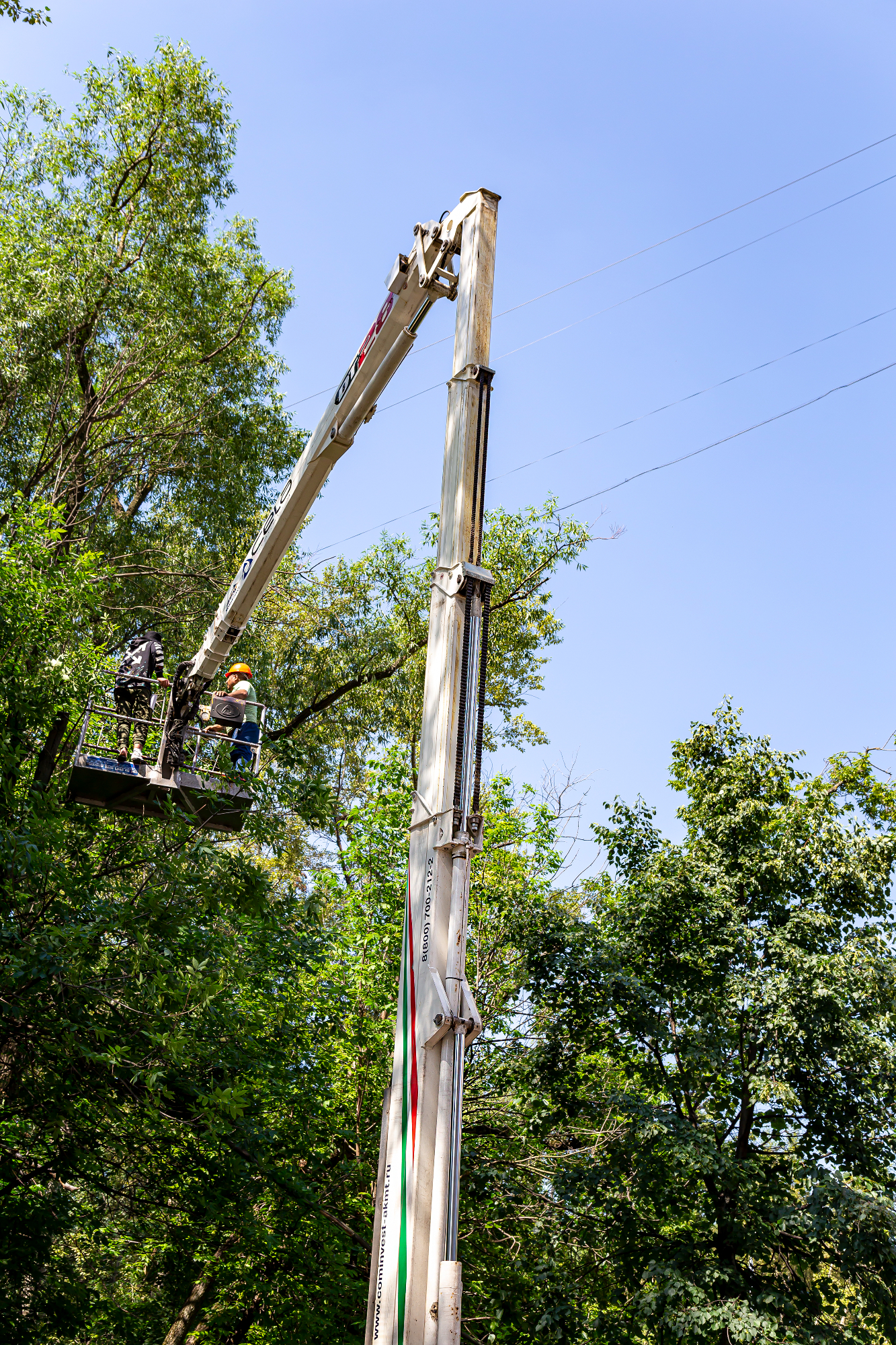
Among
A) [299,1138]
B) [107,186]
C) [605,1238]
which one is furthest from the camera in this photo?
[107,186]

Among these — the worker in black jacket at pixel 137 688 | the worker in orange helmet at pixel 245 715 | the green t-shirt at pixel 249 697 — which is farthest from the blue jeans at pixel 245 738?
the worker in black jacket at pixel 137 688

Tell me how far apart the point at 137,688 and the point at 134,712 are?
0.88 feet

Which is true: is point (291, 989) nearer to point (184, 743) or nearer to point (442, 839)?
point (184, 743)

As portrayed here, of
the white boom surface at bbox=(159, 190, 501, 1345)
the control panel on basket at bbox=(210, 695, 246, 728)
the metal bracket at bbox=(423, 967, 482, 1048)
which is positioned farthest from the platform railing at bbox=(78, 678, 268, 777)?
the metal bracket at bbox=(423, 967, 482, 1048)

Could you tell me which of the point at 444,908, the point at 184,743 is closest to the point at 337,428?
A: the point at 184,743

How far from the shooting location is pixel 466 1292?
46.5ft

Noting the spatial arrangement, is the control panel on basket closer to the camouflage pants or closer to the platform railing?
the platform railing

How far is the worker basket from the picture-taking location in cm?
1102

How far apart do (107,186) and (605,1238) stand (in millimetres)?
16577

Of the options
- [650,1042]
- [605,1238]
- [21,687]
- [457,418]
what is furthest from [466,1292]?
[457,418]

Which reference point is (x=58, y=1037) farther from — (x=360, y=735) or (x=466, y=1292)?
(x=360, y=735)

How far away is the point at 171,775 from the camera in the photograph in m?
11.1

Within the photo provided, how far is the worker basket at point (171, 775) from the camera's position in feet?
36.2

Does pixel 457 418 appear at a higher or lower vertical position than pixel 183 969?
higher
